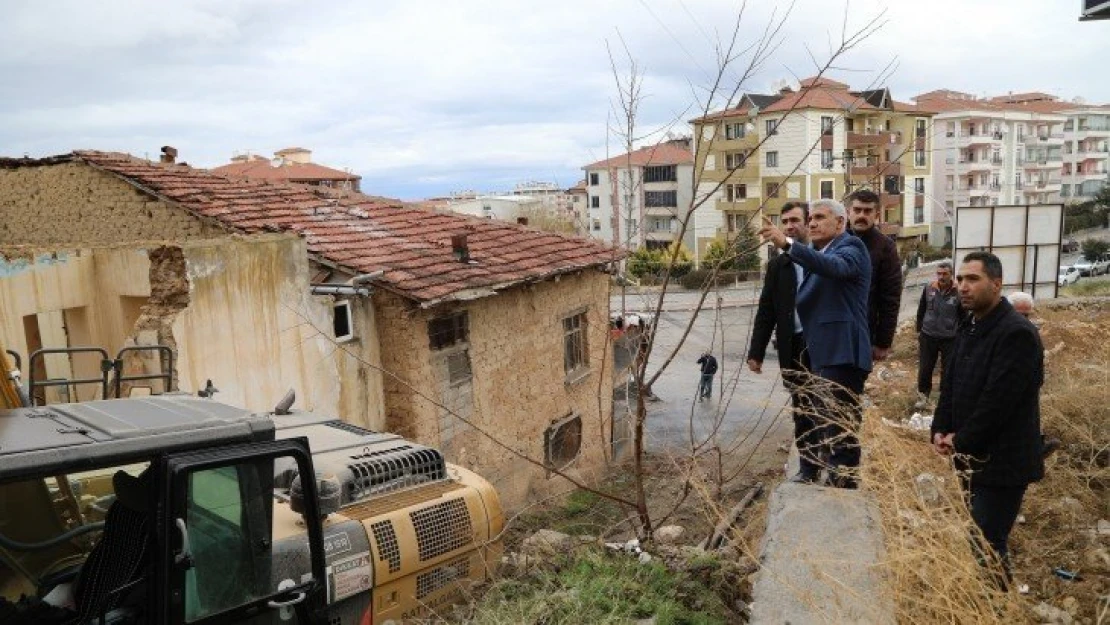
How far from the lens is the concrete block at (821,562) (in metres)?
3.01

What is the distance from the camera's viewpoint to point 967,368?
12.4ft

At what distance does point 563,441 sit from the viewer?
42.3ft

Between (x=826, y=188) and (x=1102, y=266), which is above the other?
(x=826, y=188)

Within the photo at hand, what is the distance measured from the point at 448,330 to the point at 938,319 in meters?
5.74

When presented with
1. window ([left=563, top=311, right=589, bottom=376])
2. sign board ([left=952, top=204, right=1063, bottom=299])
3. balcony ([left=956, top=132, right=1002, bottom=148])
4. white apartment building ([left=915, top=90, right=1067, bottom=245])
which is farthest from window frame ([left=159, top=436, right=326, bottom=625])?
balcony ([left=956, top=132, right=1002, bottom=148])

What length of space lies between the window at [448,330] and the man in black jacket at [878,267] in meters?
5.73

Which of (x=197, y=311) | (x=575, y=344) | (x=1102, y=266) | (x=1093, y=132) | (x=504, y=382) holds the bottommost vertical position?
(x=1102, y=266)

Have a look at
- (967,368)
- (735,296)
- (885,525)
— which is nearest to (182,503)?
(885,525)

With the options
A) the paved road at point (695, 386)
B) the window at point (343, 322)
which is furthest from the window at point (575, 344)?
the window at point (343, 322)

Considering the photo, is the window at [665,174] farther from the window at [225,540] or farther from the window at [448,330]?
the window at [225,540]

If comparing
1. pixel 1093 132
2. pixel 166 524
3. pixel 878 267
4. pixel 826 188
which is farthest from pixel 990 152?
pixel 166 524

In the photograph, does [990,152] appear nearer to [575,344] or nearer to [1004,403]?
[575,344]

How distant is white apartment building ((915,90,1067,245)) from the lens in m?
55.7

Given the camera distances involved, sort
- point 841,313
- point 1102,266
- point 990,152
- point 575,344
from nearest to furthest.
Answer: point 841,313, point 575,344, point 1102,266, point 990,152
